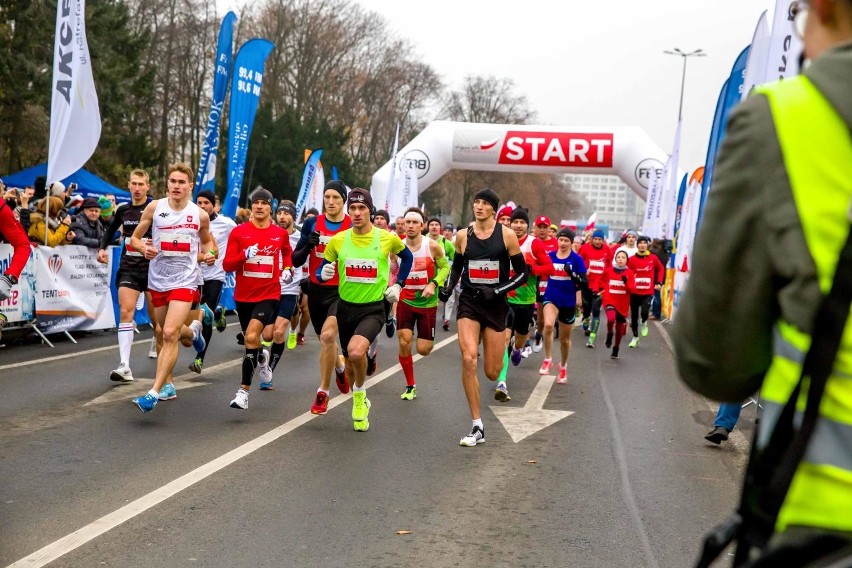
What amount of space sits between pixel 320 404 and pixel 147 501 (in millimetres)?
3293

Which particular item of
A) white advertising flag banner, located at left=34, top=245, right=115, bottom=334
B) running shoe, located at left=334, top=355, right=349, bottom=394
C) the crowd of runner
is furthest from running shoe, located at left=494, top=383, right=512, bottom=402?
white advertising flag banner, located at left=34, top=245, right=115, bottom=334

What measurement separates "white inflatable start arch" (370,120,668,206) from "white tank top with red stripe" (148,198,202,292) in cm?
2033

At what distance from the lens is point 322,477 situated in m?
6.57

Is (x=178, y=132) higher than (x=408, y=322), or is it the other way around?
(x=178, y=132)

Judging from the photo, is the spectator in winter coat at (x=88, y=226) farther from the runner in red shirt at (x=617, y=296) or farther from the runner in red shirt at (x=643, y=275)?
the runner in red shirt at (x=643, y=275)

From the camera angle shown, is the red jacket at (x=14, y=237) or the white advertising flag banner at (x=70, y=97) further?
the white advertising flag banner at (x=70, y=97)

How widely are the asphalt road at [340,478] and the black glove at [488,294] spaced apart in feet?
3.76

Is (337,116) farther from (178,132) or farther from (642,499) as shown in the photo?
(642,499)

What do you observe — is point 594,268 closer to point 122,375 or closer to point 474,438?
point 122,375

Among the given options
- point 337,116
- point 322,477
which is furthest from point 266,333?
point 337,116

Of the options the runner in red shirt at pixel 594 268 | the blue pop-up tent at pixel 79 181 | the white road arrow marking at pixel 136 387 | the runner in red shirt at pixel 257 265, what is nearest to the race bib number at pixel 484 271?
the runner in red shirt at pixel 257 265

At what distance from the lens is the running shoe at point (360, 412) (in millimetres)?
8367

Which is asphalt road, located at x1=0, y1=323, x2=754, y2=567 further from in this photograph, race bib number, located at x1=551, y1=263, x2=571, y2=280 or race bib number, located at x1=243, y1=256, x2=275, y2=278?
race bib number, located at x1=551, y1=263, x2=571, y2=280

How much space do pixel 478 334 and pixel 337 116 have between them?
53.4 metres
